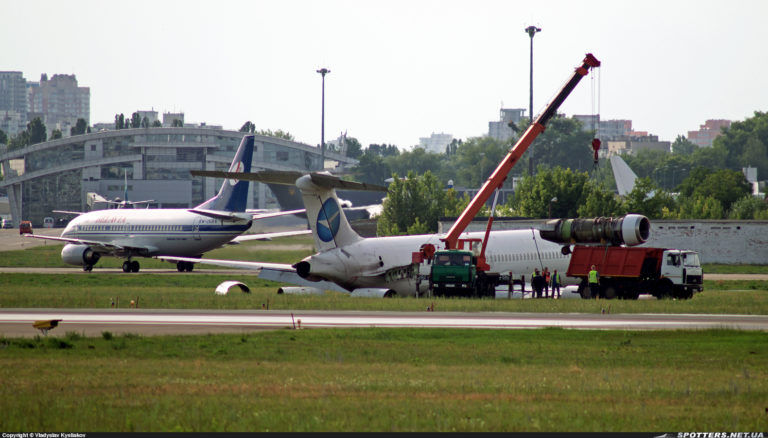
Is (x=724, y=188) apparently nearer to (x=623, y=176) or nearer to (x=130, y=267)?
(x=623, y=176)

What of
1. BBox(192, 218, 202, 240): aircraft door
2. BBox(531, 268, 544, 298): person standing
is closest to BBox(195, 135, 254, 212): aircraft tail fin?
BBox(192, 218, 202, 240): aircraft door

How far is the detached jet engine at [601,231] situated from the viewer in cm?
4778

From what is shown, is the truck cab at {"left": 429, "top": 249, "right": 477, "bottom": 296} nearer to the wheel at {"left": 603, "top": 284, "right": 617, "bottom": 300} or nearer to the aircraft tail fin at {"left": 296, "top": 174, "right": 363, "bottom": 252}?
the aircraft tail fin at {"left": 296, "top": 174, "right": 363, "bottom": 252}

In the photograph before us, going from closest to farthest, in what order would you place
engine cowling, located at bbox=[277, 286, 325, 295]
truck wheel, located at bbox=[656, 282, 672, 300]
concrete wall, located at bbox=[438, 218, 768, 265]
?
1. truck wheel, located at bbox=[656, 282, 672, 300]
2. engine cowling, located at bbox=[277, 286, 325, 295]
3. concrete wall, located at bbox=[438, 218, 768, 265]

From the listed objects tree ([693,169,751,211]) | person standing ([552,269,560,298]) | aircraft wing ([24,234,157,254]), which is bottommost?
person standing ([552,269,560,298])

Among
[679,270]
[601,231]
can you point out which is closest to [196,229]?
[601,231]

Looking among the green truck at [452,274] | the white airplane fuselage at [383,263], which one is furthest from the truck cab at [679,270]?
the green truck at [452,274]

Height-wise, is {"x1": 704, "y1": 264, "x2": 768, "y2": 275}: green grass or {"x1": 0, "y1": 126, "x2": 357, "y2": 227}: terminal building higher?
{"x1": 0, "y1": 126, "x2": 357, "y2": 227}: terminal building

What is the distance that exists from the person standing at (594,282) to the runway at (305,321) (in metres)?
9.49

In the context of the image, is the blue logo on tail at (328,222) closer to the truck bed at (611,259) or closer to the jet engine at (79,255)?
the truck bed at (611,259)

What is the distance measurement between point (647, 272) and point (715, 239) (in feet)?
125

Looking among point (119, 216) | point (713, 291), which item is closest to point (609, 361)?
point (713, 291)

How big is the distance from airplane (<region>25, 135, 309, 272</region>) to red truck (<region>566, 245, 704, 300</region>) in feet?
105

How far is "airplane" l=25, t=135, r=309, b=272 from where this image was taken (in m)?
74.6
